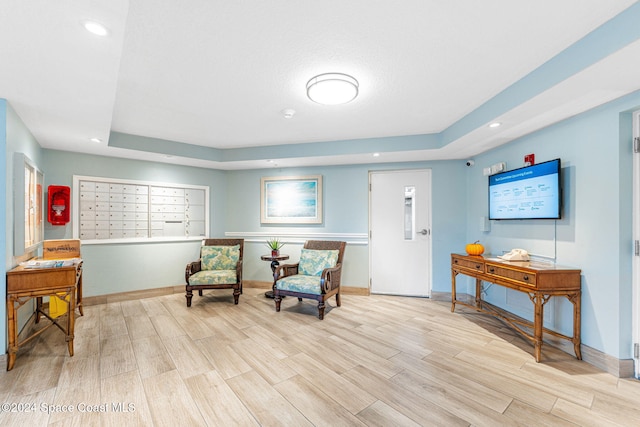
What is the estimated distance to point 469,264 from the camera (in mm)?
3260

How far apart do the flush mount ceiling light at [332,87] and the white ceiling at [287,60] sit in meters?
0.09

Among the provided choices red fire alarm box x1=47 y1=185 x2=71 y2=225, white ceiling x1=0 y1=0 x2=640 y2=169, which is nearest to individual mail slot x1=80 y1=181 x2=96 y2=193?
red fire alarm box x1=47 y1=185 x2=71 y2=225

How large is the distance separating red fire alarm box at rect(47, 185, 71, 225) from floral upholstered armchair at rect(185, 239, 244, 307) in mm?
1657

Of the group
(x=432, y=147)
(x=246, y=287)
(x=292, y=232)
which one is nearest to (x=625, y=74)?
(x=432, y=147)

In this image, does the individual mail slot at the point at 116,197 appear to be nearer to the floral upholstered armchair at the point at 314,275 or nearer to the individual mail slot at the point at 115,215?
the individual mail slot at the point at 115,215

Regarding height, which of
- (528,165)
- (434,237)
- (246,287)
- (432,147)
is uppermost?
(432,147)

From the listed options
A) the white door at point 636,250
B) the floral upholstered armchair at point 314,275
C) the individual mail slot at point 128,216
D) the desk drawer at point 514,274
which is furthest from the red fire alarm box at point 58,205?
the white door at point 636,250

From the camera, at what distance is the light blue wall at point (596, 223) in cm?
213

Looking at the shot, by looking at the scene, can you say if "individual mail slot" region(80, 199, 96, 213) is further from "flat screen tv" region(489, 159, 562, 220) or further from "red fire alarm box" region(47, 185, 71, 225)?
"flat screen tv" region(489, 159, 562, 220)

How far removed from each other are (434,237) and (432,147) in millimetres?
1417

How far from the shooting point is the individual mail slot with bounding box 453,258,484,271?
120 inches

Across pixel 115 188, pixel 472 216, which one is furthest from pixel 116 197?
pixel 472 216

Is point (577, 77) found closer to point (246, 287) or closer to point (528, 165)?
point (528, 165)

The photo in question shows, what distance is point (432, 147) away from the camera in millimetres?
3621
